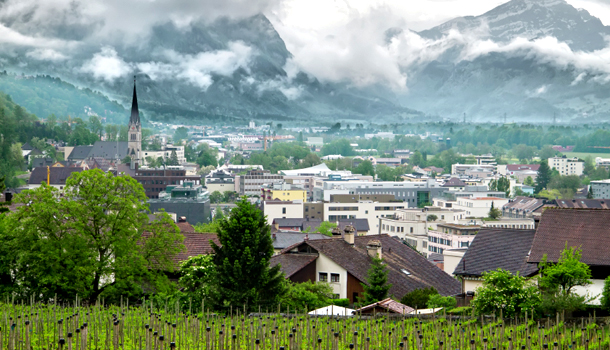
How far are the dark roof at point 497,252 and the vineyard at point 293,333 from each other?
6680 mm

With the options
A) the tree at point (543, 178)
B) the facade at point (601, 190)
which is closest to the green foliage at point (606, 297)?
the facade at point (601, 190)

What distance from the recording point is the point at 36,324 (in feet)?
63.1

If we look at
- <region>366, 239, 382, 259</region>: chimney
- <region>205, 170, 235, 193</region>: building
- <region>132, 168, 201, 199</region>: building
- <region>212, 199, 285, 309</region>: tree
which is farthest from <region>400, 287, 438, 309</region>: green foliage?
<region>205, 170, 235, 193</region>: building

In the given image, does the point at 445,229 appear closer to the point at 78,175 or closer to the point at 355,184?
the point at 78,175

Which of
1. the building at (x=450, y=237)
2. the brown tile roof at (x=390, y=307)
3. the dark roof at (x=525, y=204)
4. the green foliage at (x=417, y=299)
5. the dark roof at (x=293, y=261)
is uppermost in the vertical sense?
the dark roof at (x=293, y=261)

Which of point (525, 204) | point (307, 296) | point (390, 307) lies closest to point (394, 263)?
point (307, 296)

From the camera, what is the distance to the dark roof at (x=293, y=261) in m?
34.8

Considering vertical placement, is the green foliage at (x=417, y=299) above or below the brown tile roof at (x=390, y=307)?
below

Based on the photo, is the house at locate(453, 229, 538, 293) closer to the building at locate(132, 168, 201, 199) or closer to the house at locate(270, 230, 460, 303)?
the house at locate(270, 230, 460, 303)

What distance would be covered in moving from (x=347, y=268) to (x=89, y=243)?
10.8 m

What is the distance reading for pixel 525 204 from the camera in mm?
135375

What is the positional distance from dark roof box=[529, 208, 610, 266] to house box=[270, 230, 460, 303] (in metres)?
9.72

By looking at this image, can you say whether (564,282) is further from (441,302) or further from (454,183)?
(454,183)

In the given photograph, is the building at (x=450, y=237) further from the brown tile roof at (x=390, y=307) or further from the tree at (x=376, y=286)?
the brown tile roof at (x=390, y=307)
